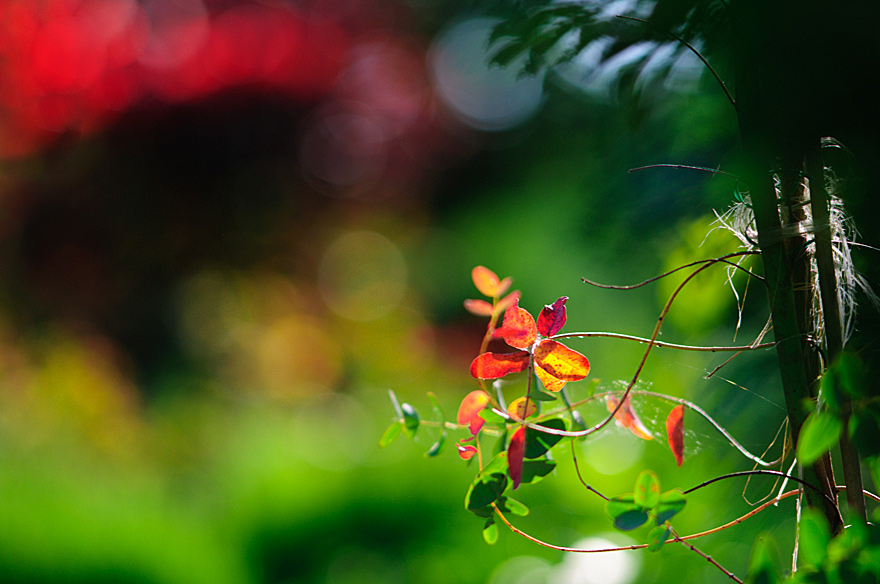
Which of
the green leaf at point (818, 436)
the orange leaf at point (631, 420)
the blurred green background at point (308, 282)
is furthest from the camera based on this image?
the blurred green background at point (308, 282)

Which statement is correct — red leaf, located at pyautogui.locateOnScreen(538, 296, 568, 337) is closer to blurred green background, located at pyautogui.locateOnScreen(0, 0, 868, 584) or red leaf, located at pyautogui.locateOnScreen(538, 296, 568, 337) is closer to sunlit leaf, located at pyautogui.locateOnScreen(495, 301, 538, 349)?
sunlit leaf, located at pyautogui.locateOnScreen(495, 301, 538, 349)

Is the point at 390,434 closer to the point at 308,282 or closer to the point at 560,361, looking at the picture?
the point at 560,361

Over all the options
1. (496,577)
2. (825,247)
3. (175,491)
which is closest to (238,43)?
(175,491)

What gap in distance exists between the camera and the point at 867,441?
0.22 m

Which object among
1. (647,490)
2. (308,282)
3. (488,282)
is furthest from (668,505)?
(308,282)

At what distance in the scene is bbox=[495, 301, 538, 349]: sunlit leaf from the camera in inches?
7.7

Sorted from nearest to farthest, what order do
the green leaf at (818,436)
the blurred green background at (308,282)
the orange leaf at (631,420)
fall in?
the green leaf at (818,436) < the orange leaf at (631,420) < the blurred green background at (308,282)

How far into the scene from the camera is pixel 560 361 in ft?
0.64

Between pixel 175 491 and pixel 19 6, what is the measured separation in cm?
204

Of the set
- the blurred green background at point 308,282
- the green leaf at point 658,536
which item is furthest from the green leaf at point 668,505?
the blurred green background at point 308,282

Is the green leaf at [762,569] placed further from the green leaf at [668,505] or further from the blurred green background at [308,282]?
the blurred green background at [308,282]

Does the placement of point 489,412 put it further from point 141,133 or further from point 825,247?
point 141,133

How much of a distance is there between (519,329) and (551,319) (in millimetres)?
13

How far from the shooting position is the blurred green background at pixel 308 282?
39 cm
